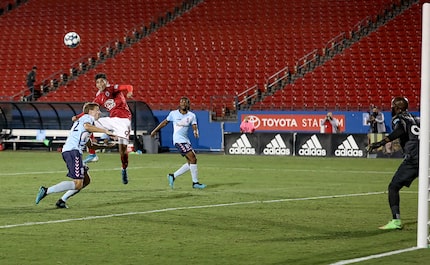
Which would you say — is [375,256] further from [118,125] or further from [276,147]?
[276,147]

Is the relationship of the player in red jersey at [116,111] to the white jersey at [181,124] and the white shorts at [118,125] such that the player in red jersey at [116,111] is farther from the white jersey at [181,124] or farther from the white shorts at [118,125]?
the white jersey at [181,124]

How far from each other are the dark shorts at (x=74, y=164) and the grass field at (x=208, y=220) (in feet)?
2.06

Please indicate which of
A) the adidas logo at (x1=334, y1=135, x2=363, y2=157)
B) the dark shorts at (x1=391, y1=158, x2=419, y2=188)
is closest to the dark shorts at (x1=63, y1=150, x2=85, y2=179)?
the dark shorts at (x1=391, y1=158, x2=419, y2=188)

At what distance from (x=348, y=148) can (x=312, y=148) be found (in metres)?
1.44

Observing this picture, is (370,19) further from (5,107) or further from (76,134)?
(76,134)

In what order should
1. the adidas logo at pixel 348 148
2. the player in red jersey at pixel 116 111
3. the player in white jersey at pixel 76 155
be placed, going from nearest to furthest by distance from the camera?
1. the player in white jersey at pixel 76 155
2. the player in red jersey at pixel 116 111
3. the adidas logo at pixel 348 148

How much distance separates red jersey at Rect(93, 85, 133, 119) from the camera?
21625mm

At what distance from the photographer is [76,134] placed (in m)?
16.3

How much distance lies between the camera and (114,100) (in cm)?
2194

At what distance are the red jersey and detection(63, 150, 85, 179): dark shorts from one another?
5.43 meters

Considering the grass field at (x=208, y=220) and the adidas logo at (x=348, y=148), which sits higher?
the adidas logo at (x=348, y=148)

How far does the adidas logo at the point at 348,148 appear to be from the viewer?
3700cm

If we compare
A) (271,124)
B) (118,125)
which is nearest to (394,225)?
(118,125)

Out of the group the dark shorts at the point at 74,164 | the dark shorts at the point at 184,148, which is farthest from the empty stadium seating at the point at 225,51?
the dark shorts at the point at 74,164
